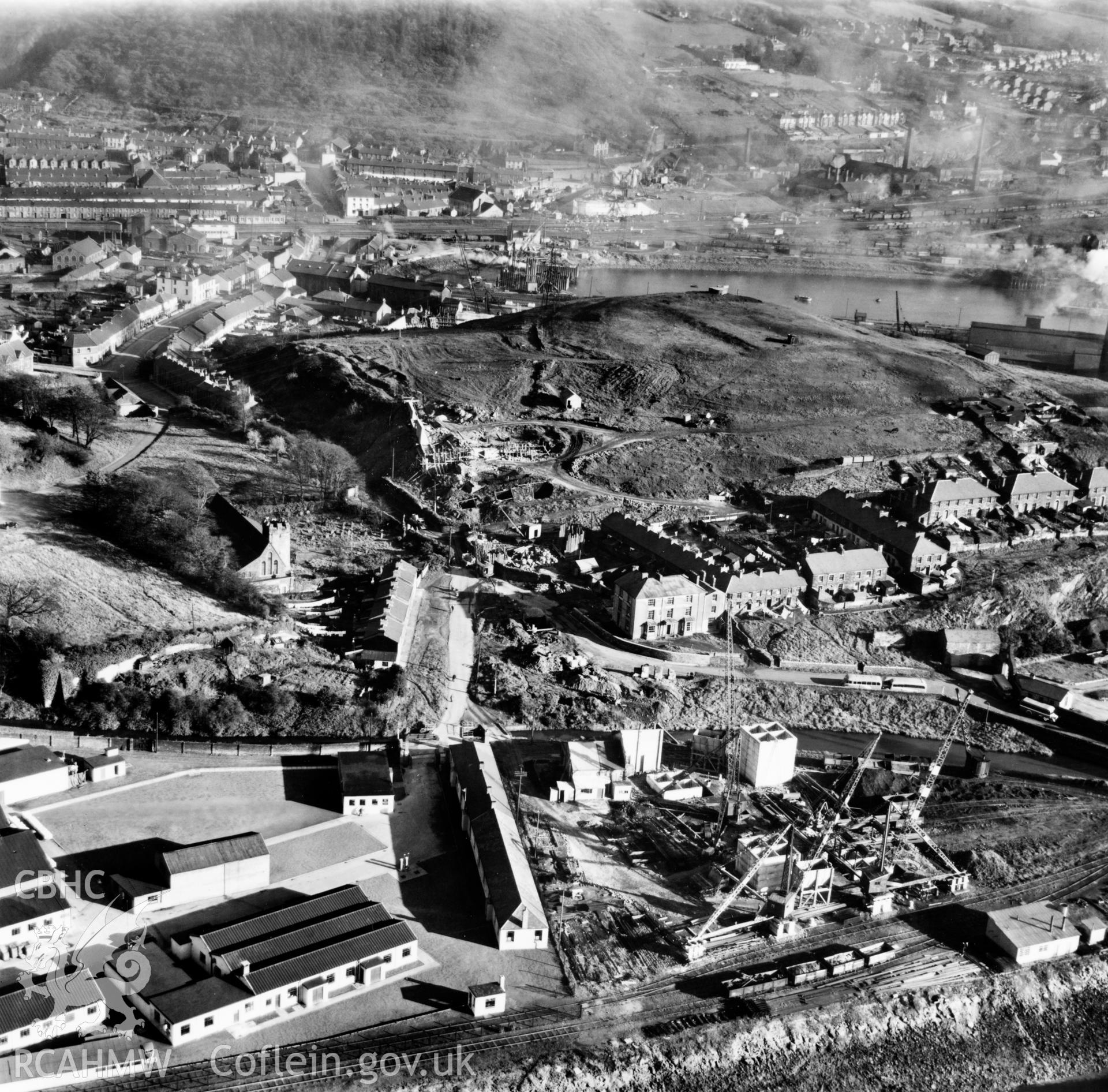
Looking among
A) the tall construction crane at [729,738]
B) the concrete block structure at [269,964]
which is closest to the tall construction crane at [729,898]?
the tall construction crane at [729,738]

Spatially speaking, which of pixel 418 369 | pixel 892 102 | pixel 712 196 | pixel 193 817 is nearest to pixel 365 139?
pixel 712 196

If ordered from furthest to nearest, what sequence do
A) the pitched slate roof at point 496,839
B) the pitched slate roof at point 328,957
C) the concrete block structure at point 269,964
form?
the pitched slate roof at point 496,839
the pitched slate roof at point 328,957
the concrete block structure at point 269,964

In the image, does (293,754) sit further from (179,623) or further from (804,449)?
(804,449)

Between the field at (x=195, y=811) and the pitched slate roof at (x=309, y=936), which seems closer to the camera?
the pitched slate roof at (x=309, y=936)

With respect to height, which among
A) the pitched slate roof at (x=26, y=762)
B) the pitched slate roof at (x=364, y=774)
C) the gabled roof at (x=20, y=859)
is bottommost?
the pitched slate roof at (x=364, y=774)

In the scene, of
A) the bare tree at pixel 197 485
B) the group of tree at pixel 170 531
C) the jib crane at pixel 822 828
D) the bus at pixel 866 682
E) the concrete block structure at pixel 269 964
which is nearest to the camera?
the concrete block structure at pixel 269 964

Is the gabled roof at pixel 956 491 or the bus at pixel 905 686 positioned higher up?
the gabled roof at pixel 956 491

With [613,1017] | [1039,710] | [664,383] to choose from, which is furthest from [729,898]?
[664,383]

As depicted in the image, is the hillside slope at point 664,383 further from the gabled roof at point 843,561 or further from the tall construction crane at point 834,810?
the tall construction crane at point 834,810

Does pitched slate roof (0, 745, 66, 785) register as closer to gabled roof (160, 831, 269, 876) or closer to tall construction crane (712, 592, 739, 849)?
gabled roof (160, 831, 269, 876)
